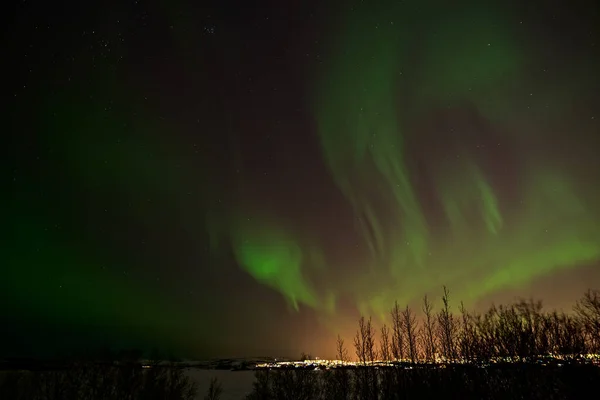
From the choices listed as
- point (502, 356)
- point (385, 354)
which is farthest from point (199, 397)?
point (502, 356)

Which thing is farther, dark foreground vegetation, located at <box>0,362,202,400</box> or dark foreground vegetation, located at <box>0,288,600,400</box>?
dark foreground vegetation, located at <box>0,362,202,400</box>

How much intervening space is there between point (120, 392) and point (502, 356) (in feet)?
124

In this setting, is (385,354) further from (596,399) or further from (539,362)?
(596,399)

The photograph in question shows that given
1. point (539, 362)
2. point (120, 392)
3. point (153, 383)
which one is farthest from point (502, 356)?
point (120, 392)

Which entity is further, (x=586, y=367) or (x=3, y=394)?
(x=3, y=394)

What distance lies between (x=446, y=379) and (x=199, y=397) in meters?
116

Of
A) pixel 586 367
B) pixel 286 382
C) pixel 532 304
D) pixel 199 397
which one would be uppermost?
pixel 532 304

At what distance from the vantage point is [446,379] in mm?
20406

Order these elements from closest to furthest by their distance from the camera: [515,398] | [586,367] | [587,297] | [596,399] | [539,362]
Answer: [596,399] < [586,367] < [515,398] < [539,362] < [587,297]

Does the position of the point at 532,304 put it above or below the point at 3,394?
above

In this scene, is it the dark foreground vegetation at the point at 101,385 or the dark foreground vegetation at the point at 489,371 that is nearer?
the dark foreground vegetation at the point at 489,371

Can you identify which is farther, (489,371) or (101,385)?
(101,385)

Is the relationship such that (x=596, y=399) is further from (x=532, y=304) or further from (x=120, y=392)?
(x=120, y=392)

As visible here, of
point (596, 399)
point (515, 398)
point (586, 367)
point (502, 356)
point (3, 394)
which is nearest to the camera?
point (596, 399)
